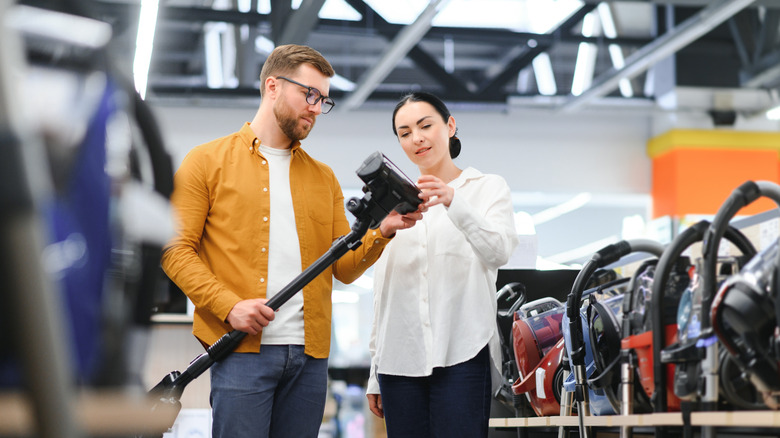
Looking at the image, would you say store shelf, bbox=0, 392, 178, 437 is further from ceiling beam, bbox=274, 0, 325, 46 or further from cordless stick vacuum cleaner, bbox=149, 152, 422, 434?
ceiling beam, bbox=274, 0, 325, 46

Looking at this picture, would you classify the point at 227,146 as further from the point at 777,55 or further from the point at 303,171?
the point at 777,55

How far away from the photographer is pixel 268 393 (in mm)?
2105

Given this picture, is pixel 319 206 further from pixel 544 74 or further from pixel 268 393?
pixel 544 74

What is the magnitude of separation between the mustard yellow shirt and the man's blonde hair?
20cm

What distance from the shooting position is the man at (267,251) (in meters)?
2.09

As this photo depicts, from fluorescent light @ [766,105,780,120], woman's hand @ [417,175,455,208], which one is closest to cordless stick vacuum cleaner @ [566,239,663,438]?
woman's hand @ [417,175,455,208]

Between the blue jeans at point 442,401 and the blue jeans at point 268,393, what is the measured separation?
0.26 m

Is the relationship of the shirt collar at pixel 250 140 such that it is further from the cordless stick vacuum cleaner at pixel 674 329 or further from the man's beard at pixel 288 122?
the cordless stick vacuum cleaner at pixel 674 329

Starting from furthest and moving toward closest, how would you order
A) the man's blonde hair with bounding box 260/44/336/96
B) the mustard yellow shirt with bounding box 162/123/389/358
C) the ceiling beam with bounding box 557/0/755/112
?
the ceiling beam with bounding box 557/0/755/112 < the man's blonde hair with bounding box 260/44/336/96 < the mustard yellow shirt with bounding box 162/123/389/358

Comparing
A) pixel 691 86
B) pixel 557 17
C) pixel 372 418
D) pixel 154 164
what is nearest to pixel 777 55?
pixel 691 86

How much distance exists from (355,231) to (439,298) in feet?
1.18

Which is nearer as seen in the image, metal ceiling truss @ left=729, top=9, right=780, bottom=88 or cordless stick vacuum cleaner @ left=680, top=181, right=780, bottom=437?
cordless stick vacuum cleaner @ left=680, top=181, right=780, bottom=437

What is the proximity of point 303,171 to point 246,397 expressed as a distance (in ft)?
2.15

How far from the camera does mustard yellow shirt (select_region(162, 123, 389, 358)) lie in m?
2.13
